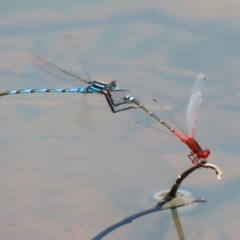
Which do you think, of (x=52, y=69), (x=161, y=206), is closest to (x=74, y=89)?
(x=52, y=69)

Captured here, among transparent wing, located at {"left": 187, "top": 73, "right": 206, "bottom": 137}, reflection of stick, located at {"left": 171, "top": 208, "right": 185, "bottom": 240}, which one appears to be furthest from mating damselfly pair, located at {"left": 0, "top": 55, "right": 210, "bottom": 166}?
reflection of stick, located at {"left": 171, "top": 208, "right": 185, "bottom": 240}

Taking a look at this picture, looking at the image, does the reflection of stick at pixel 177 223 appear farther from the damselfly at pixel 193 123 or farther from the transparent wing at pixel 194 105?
the transparent wing at pixel 194 105

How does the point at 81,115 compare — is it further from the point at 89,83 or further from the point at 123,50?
the point at 123,50

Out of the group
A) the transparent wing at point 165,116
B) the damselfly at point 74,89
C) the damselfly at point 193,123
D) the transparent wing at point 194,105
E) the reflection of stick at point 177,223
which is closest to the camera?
the damselfly at point 193,123

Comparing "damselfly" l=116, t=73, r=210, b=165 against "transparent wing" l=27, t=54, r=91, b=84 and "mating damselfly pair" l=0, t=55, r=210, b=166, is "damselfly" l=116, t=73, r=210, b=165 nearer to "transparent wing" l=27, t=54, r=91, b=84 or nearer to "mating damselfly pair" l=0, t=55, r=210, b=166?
"mating damselfly pair" l=0, t=55, r=210, b=166

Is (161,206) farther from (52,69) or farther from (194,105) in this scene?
(52,69)

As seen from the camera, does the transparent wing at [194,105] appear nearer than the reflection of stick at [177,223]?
No

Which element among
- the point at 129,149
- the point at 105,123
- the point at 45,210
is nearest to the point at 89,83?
the point at 105,123

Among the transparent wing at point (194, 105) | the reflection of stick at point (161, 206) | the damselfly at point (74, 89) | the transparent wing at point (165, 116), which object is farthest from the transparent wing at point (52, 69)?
the reflection of stick at point (161, 206)
